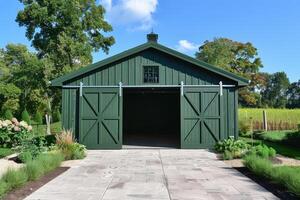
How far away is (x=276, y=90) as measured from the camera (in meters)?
82.8

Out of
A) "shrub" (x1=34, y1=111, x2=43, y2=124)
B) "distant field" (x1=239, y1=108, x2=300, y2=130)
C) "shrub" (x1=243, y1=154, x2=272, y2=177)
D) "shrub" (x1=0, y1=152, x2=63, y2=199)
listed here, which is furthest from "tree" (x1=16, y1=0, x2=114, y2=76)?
"shrub" (x1=243, y1=154, x2=272, y2=177)

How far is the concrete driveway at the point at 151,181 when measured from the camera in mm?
7320

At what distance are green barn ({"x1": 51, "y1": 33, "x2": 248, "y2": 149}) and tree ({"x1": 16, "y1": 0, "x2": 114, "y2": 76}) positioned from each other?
12045 millimetres

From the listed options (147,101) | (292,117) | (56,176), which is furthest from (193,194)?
(292,117)

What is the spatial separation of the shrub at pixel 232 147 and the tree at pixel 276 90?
6768cm

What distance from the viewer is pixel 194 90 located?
15555mm

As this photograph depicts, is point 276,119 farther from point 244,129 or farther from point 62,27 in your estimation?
point 62,27

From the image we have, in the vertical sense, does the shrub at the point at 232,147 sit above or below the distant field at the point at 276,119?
below

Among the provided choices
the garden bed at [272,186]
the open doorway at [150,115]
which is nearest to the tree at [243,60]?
the open doorway at [150,115]

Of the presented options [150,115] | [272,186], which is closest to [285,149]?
[272,186]

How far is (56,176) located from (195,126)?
747cm

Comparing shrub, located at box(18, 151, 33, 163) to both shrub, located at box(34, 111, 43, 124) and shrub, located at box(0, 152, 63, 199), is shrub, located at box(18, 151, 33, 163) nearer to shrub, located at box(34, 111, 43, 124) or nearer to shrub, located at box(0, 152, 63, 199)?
shrub, located at box(0, 152, 63, 199)

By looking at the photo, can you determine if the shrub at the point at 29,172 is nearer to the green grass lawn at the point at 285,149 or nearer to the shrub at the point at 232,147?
the shrub at the point at 232,147

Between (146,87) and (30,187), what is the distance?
8288 millimetres
